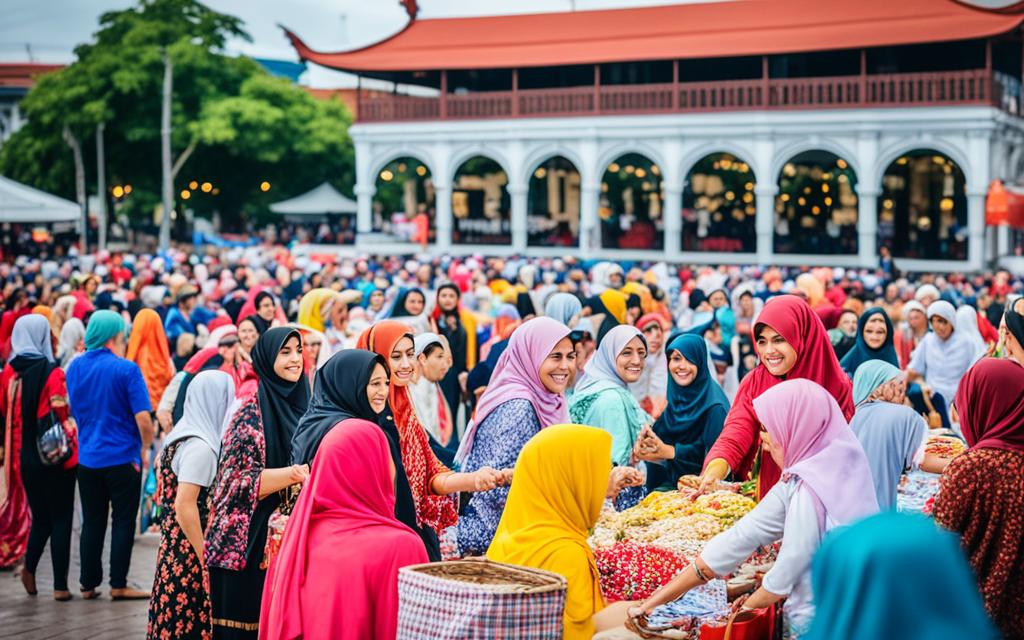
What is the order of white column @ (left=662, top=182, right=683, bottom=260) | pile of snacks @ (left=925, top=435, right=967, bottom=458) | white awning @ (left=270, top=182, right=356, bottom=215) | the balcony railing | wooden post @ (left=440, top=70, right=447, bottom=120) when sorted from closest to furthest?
pile of snacks @ (left=925, top=435, right=967, bottom=458) < the balcony railing < white column @ (left=662, top=182, right=683, bottom=260) < wooden post @ (left=440, top=70, right=447, bottom=120) < white awning @ (left=270, top=182, right=356, bottom=215)

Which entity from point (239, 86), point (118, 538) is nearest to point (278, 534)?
point (118, 538)

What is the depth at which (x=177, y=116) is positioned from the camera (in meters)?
36.2

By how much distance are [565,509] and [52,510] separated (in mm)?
4162

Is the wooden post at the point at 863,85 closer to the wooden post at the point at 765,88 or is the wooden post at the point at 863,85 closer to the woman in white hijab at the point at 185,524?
the wooden post at the point at 765,88

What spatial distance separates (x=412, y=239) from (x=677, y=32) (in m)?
8.53

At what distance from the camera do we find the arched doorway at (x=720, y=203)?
33062 millimetres

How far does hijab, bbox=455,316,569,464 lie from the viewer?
486cm

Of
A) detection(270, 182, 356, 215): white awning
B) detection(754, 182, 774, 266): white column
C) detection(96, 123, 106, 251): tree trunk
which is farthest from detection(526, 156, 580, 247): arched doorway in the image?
detection(96, 123, 106, 251): tree trunk

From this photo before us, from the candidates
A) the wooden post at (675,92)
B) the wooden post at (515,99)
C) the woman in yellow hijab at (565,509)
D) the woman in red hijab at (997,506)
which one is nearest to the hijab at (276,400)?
the woman in yellow hijab at (565,509)

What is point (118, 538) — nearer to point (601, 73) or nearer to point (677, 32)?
point (677, 32)

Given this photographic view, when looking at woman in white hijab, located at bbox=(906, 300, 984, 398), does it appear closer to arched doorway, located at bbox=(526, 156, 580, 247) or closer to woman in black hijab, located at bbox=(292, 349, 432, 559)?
woman in black hijab, located at bbox=(292, 349, 432, 559)

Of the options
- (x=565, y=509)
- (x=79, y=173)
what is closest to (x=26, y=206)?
(x=565, y=509)

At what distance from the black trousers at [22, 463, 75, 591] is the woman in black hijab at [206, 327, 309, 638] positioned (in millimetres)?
2536

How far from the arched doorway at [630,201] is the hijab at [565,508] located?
3024 cm
